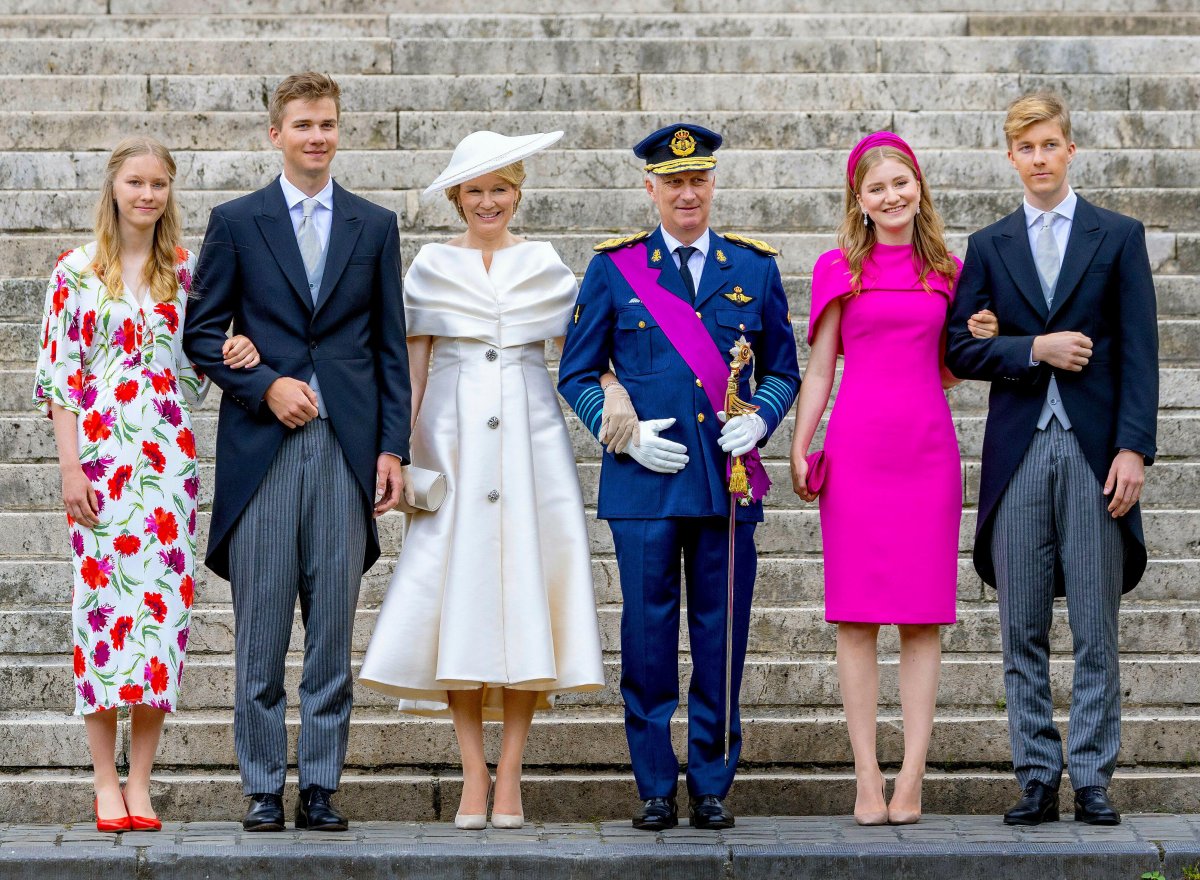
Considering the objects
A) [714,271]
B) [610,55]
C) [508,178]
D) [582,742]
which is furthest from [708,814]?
[610,55]

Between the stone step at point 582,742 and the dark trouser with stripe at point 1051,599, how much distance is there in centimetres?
65

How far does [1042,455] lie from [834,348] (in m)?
0.72

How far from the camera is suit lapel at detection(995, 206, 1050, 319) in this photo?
5602mm

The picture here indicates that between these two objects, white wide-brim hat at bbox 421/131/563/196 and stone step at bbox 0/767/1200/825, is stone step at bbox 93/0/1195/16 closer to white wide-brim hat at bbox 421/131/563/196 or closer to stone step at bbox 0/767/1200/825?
white wide-brim hat at bbox 421/131/563/196

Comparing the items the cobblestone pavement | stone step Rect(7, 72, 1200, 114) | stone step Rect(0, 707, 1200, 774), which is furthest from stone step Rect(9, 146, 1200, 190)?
the cobblestone pavement

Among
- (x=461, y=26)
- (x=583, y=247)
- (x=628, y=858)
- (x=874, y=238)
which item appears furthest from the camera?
(x=461, y=26)

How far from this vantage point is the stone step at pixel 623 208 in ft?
28.3

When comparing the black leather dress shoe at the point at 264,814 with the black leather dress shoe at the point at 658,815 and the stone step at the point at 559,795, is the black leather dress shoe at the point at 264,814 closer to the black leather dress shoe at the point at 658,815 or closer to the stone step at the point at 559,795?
the stone step at the point at 559,795

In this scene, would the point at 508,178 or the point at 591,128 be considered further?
the point at 591,128

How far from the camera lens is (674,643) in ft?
18.1

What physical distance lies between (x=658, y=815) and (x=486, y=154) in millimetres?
2036

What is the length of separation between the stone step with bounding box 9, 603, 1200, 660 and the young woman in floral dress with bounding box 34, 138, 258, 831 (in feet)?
3.21

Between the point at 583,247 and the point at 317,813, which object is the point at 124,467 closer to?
the point at 317,813

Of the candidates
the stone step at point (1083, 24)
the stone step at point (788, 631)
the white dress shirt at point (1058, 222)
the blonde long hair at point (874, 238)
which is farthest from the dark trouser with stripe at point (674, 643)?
the stone step at point (1083, 24)
